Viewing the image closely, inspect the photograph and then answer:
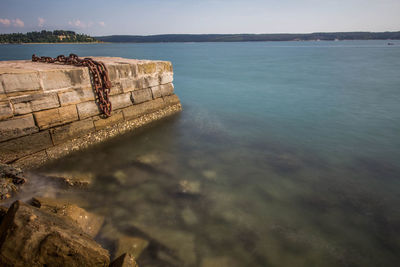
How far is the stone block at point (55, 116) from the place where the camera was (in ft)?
15.0

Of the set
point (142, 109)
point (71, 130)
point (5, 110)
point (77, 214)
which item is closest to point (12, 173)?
point (5, 110)

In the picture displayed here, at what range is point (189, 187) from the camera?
432cm

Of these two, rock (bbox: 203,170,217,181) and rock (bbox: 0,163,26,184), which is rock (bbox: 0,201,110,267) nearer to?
rock (bbox: 0,163,26,184)

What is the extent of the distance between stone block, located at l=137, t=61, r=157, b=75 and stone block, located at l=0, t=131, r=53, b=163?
3.03 m

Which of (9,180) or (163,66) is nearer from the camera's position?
(9,180)

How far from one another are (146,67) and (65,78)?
2509mm

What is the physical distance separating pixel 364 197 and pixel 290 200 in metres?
1.39

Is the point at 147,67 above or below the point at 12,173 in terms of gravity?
above

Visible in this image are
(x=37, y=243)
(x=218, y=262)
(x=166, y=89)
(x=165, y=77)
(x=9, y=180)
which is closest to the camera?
(x=37, y=243)

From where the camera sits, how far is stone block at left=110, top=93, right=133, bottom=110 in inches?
236

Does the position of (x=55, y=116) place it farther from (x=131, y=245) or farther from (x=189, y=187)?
(x=131, y=245)

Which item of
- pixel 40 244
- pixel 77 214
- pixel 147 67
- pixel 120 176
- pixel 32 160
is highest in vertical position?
pixel 147 67

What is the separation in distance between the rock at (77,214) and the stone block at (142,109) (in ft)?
11.3

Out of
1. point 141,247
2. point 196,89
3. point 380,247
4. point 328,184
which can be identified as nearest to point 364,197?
point 328,184
